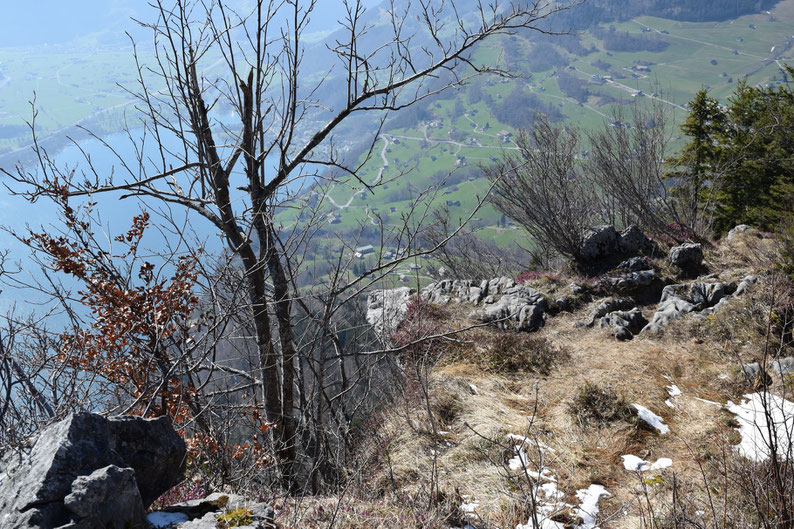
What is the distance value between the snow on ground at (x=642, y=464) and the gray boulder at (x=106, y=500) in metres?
4.16

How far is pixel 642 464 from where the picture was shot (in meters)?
4.47

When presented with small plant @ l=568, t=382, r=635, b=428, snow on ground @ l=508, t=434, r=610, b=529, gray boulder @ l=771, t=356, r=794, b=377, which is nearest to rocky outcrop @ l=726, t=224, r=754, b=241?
gray boulder @ l=771, t=356, r=794, b=377

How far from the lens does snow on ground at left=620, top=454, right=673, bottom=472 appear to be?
439 centimetres

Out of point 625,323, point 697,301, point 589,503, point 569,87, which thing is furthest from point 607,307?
point 569,87

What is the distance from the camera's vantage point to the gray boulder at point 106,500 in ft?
6.79

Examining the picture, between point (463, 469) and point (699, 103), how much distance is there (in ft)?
58.1

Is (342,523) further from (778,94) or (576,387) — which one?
(778,94)

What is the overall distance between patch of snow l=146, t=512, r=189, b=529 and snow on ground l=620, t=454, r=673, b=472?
388 cm

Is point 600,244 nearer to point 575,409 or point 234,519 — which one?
point 575,409

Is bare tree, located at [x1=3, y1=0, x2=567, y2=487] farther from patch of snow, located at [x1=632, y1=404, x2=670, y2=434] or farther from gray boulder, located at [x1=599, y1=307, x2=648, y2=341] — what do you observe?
gray boulder, located at [x1=599, y1=307, x2=648, y2=341]

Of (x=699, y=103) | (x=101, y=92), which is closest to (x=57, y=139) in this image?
(x=101, y=92)

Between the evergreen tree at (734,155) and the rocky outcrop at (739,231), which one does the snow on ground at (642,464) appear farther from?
the evergreen tree at (734,155)

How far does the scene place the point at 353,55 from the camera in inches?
158

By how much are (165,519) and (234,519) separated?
41cm
